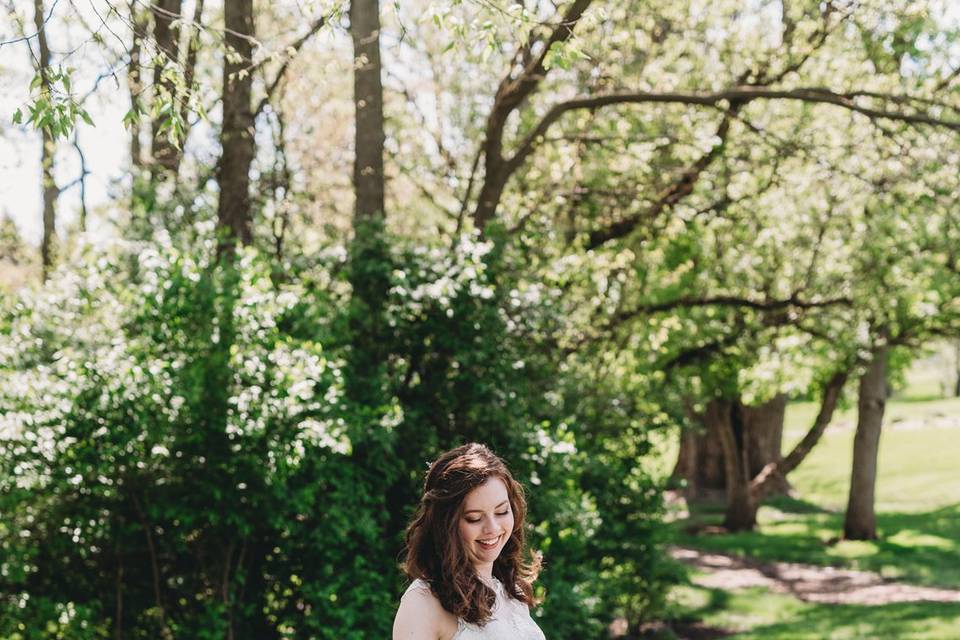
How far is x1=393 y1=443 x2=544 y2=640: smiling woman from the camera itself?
351 cm

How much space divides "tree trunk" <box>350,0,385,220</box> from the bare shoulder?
7.61 meters

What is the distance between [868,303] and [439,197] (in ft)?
22.3

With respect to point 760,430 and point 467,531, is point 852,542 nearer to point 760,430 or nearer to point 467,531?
point 760,430

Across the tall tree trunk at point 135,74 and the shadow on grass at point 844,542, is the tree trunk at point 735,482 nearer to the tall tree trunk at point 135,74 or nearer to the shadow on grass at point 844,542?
the shadow on grass at point 844,542

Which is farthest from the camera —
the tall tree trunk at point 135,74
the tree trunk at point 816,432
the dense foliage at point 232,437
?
the tree trunk at point 816,432

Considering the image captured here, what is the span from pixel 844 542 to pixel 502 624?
1841 centimetres

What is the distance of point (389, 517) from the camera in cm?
840

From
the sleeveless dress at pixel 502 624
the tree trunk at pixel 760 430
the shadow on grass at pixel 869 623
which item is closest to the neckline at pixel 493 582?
the sleeveless dress at pixel 502 624

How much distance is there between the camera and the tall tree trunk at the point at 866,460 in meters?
20.5

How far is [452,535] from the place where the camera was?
3.61 m

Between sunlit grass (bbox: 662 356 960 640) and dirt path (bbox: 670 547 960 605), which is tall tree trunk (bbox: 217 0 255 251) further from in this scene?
dirt path (bbox: 670 547 960 605)

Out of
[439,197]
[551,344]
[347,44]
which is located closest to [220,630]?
[551,344]

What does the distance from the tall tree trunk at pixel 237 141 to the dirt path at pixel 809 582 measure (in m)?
8.39

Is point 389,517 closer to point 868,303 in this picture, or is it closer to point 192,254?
point 192,254
